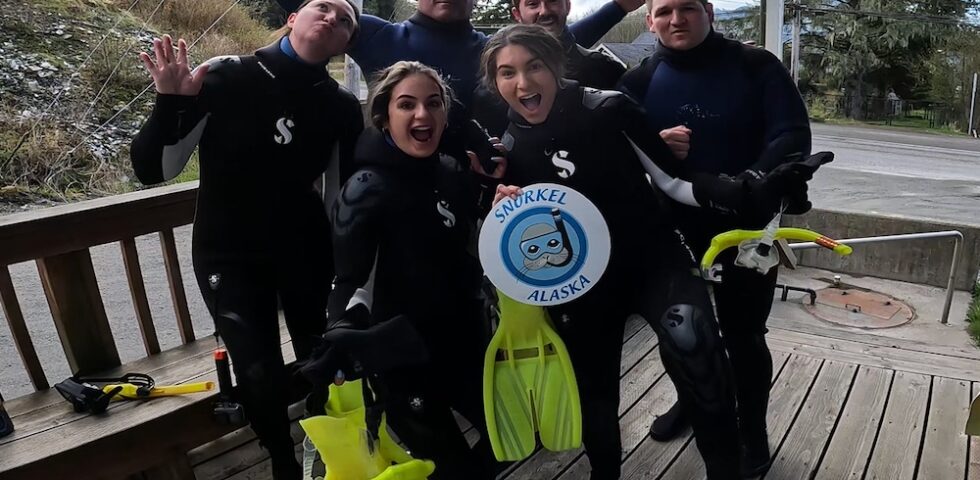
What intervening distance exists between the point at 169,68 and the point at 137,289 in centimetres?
104

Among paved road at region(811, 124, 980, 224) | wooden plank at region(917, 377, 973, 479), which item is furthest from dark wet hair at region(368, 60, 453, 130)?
paved road at region(811, 124, 980, 224)

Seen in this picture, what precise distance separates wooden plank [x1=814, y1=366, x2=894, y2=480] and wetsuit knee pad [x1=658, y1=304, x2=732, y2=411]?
819mm

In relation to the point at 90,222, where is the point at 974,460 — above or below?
below

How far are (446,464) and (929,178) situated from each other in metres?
11.3

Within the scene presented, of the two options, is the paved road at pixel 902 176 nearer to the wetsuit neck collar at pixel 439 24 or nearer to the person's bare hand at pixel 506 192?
the wetsuit neck collar at pixel 439 24

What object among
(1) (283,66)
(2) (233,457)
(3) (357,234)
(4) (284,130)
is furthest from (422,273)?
(2) (233,457)

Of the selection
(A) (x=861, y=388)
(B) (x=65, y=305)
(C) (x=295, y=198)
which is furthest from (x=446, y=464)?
(A) (x=861, y=388)

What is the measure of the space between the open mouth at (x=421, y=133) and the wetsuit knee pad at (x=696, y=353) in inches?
29.7

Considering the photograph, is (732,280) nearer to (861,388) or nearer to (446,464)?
(446,464)

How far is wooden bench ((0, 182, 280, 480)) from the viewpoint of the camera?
194 centimetres

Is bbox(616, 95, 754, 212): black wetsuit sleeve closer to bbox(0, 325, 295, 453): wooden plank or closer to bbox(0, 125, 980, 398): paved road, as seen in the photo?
bbox(0, 325, 295, 453): wooden plank

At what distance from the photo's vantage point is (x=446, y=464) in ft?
5.94

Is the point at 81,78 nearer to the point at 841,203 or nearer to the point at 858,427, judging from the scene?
the point at 858,427

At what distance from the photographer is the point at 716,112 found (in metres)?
1.88
